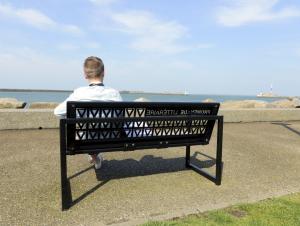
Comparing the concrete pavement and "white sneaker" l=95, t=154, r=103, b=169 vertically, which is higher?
"white sneaker" l=95, t=154, r=103, b=169

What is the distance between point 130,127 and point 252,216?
1639mm

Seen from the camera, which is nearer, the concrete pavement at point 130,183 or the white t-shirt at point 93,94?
the concrete pavement at point 130,183

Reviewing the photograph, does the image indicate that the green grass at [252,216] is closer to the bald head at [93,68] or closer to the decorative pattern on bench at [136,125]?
the decorative pattern on bench at [136,125]

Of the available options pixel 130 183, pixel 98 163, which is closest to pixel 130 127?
pixel 130 183

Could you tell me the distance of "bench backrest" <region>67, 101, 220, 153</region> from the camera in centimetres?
364

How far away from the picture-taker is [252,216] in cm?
337

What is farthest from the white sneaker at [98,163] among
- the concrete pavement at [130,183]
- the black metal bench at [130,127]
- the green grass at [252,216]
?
the green grass at [252,216]

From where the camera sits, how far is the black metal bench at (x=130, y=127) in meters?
3.51

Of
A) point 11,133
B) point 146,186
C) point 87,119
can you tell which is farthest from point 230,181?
point 11,133

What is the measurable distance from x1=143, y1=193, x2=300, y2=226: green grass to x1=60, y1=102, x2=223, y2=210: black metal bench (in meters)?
0.86

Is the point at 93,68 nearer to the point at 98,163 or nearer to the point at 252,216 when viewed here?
the point at 98,163

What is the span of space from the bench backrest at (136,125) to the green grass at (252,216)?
1108mm

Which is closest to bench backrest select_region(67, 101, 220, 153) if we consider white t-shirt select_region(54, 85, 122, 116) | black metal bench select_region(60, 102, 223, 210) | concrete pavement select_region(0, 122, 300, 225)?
black metal bench select_region(60, 102, 223, 210)

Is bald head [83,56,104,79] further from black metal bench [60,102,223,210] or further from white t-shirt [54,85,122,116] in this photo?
black metal bench [60,102,223,210]
